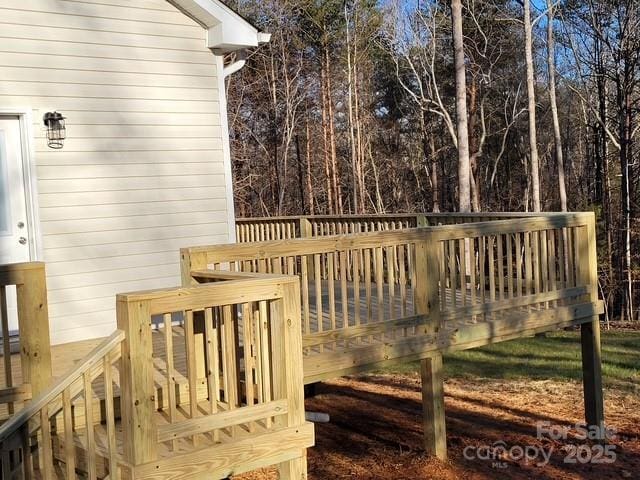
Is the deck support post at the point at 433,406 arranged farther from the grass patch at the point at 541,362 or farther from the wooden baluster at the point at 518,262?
the grass patch at the point at 541,362

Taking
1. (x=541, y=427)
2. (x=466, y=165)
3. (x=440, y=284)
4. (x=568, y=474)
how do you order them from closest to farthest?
1. (x=440, y=284)
2. (x=568, y=474)
3. (x=541, y=427)
4. (x=466, y=165)

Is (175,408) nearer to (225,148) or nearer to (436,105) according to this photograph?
(225,148)

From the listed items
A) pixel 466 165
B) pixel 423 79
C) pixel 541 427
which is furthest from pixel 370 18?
pixel 541 427

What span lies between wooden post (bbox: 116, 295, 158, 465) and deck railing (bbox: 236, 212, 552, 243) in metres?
4.75

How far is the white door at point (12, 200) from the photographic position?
20.6 feet

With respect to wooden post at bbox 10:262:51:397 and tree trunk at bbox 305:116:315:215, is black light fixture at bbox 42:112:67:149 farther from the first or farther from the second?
tree trunk at bbox 305:116:315:215

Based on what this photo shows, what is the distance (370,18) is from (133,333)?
25.7m

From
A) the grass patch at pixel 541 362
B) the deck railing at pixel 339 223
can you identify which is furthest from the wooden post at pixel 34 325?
the grass patch at pixel 541 362

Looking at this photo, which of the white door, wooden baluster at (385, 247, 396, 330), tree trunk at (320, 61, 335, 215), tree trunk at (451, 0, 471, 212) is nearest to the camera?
wooden baluster at (385, 247, 396, 330)

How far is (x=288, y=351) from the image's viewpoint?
13.1 feet

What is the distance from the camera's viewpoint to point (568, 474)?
21.9ft

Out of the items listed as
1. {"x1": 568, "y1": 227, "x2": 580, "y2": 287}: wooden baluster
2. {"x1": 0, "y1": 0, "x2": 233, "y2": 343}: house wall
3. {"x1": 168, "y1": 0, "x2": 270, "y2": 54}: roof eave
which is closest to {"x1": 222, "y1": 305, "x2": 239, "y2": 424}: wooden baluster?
{"x1": 0, "y1": 0, "x2": 233, "y2": 343}: house wall

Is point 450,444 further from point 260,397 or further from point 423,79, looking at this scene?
point 423,79

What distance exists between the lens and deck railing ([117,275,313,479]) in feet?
11.3
